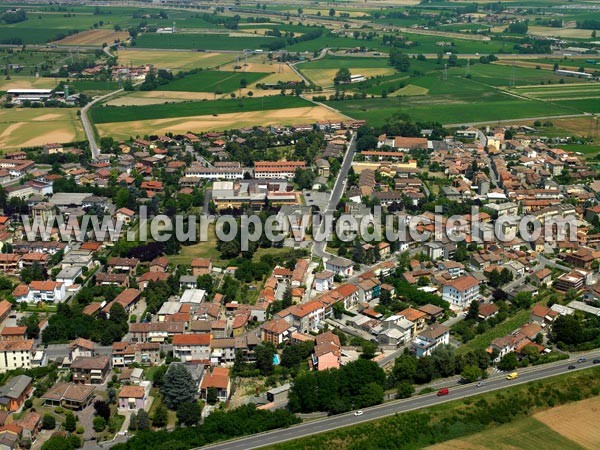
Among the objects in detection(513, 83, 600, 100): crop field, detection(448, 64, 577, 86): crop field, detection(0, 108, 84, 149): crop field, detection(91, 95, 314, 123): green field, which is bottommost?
detection(0, 108, 84, 149): crop field

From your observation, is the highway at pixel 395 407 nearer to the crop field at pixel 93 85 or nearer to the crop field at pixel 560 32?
the crop field at pixel 93 85

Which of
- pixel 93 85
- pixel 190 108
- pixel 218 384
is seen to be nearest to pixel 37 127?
pixel 190 108

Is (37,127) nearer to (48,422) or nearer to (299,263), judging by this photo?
(299,263)

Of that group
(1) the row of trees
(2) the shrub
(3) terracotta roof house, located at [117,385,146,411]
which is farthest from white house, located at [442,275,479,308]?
(2) the shrub

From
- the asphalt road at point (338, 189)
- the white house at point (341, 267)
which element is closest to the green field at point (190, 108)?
the asphalt road at point (338, 189)

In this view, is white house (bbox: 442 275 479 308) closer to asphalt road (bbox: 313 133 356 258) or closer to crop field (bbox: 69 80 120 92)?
asphalt road (bbox: 313 133 356 258)

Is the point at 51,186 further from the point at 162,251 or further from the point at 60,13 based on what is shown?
the point at 60,13

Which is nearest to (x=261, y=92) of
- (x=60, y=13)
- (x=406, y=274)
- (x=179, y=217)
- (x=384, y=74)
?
(x=384, y=74)
